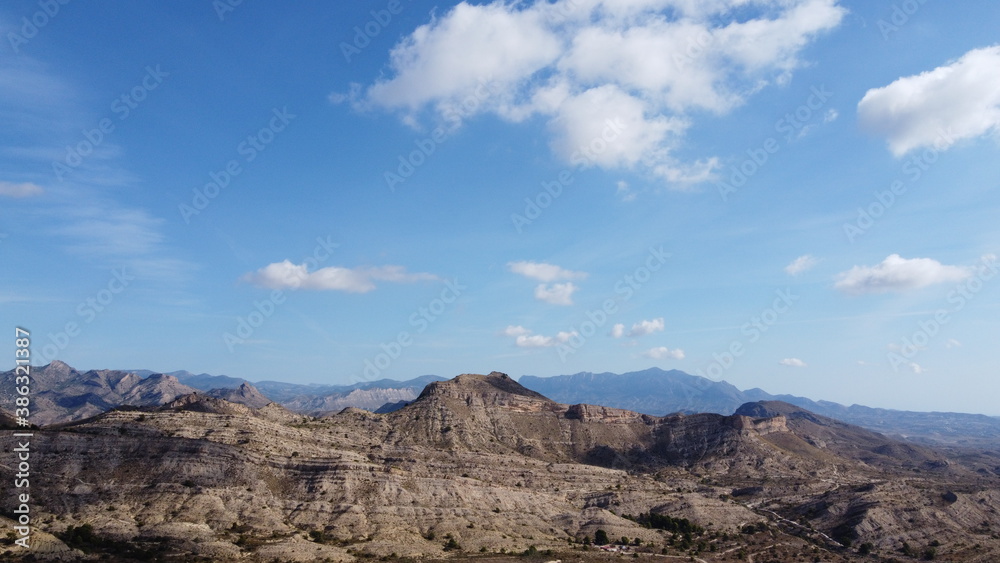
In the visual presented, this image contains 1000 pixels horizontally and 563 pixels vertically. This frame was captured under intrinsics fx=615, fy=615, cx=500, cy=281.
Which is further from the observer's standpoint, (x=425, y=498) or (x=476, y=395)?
(x=476, y=395)

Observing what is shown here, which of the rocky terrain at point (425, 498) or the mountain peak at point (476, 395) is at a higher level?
the mountain peak at point (476, 395)

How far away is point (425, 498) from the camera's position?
110m

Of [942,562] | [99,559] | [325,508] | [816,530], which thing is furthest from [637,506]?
[99,559]

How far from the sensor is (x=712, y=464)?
181250mm

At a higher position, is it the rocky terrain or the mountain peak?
the mountain peak

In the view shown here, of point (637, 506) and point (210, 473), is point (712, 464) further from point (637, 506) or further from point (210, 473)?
point (210, 473)

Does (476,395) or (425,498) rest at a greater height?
(476,395)

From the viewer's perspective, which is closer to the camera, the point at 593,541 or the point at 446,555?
the point at 446,555

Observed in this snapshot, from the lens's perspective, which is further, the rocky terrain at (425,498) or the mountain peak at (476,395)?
the mountain peak at (476,395)

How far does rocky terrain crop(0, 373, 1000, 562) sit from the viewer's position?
87.7 meters

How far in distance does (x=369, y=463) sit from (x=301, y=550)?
107ft

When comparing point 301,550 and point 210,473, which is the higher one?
point 210,473

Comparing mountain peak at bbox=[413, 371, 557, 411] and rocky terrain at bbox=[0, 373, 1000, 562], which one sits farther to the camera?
mountain peak at bbox=[413, 371, 557, 411]

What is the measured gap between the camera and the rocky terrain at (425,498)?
8769cm
